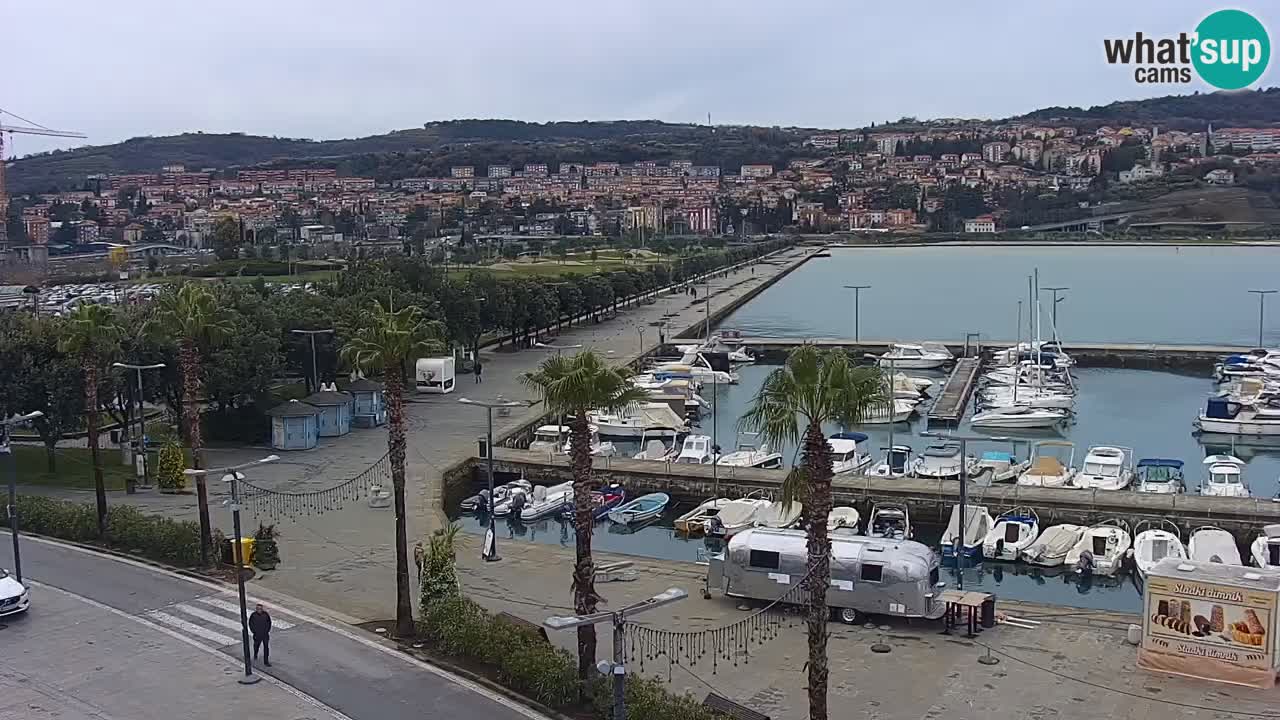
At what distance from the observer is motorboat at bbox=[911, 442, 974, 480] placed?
28.5 metres

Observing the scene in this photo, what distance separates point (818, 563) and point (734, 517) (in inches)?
525

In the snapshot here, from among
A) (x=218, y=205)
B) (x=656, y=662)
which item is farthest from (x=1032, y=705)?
(x=218, y=205)

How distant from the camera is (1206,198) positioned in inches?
6964

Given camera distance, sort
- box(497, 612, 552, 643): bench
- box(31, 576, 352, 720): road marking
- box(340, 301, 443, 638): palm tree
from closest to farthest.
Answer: box(31, 576, 352, 720): road marking, box(497, 612, 552, 643): bench, box(340, 301, 443, 638): palm tree

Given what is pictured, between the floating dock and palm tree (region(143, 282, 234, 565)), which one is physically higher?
palm tree (region(143, 282, 234, 565))

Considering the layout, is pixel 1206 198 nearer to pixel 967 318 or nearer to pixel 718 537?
pixel 967 318

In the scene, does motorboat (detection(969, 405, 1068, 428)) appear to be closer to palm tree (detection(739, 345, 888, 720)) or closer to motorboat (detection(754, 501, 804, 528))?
motorboat (detection(754, 501, 804, 528))

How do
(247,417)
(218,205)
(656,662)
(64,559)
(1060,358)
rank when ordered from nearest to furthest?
(656,662)
(64,559)
(247,417)
(1060,358)
(218,205)

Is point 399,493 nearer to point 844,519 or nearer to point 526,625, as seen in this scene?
point 526,625

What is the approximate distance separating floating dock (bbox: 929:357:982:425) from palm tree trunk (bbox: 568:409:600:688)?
2680 centimetres

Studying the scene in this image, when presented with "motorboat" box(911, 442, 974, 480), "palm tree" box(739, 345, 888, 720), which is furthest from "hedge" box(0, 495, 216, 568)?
"motorboat" box(911, 442, 974, 480)

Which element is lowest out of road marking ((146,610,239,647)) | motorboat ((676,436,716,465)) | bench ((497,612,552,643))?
motorboat ((676,436,716,465))

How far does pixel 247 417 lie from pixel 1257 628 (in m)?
24.7

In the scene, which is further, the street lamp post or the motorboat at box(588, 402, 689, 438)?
the motorboat at box(588, 402, 689, 438)
